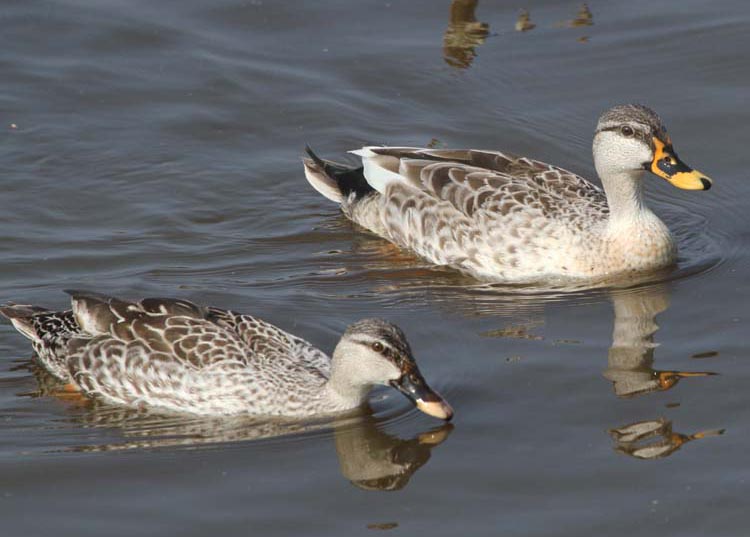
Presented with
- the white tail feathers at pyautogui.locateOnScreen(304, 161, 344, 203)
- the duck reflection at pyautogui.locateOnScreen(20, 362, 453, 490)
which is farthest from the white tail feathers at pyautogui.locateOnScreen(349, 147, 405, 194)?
the duck reflection at pyautogui.locateOnScreen(20, 362, 453, 490)

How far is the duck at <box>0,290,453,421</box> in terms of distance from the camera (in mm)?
9508

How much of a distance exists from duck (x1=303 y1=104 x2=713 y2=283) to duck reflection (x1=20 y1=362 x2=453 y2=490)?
3054mm

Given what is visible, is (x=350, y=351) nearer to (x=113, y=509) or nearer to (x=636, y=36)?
(x=113, y=509)

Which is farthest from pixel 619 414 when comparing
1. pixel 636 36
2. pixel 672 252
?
pixel 636 36

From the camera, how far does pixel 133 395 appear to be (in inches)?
387

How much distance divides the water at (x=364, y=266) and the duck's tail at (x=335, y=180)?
202 mm

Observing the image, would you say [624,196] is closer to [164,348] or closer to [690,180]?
[690,180]

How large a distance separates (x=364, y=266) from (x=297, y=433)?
3403mm

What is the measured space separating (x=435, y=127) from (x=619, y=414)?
232 inches

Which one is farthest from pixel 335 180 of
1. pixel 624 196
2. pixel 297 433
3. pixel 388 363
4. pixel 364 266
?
pixel 388 363

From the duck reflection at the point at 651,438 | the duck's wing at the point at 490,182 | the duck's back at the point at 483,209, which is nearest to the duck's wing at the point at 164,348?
the duck reflection at the point at 651,438

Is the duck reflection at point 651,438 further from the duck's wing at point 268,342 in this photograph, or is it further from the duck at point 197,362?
the duck's wing at point 268,342

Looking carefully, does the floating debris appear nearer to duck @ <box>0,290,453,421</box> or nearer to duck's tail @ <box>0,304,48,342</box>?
duck @ <box>0,290,453,421</box>

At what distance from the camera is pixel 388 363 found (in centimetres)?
905
